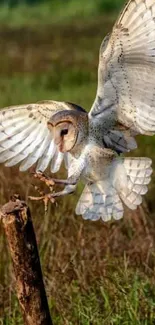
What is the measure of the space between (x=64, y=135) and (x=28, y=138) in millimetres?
391

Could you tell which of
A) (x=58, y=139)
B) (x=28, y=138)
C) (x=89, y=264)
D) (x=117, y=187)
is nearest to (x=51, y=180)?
(x=58, y=139)

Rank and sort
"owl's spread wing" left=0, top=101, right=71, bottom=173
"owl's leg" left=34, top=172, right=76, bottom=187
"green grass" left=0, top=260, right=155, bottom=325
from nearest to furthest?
1. "owl's leg" left=34, top=172, right=76, bottom=187
2. "owl's spread wing" left=0, top=101, right=71, bottom=173
3. "green grass" left=0, top=260, right=155, bottom=325

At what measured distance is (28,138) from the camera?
4.67 meters

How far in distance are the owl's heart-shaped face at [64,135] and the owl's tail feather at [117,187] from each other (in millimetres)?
219

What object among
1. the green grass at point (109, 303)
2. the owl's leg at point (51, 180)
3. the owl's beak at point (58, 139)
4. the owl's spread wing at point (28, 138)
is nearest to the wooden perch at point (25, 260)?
the owl's leg at point (51, 180)

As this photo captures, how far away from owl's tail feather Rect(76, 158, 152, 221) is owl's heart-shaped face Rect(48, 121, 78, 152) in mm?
219

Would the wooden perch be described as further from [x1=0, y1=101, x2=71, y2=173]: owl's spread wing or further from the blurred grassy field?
the blurred grassy field

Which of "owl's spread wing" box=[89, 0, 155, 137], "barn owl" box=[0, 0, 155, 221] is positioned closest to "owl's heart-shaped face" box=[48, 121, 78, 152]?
"barn owl" box=[0, 0, 155, 221]

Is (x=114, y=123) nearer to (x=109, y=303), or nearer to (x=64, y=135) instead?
(x=64, y=135)

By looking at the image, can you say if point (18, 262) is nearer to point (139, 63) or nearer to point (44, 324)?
point (44, 324)

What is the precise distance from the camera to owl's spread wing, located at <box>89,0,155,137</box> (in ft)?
14.0

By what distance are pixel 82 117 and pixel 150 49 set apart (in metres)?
0.34

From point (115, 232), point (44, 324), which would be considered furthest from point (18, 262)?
point (115, 232)

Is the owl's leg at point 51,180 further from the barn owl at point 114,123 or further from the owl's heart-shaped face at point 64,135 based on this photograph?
the owl's heart-shaped face at point 64,135
